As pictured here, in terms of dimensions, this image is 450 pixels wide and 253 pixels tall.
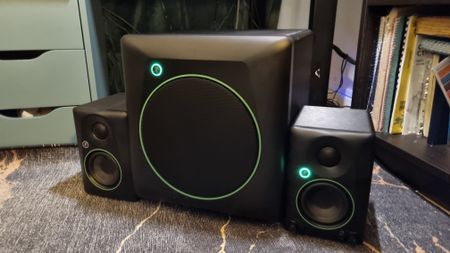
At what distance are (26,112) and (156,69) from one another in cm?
58

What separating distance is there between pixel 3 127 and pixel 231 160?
2.35 ft

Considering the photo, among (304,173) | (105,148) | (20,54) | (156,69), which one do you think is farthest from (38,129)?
(304,173)

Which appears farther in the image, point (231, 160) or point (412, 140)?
point (412, 140)

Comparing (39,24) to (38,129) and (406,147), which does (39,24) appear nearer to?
(38,129)

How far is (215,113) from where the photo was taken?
1.91 feet

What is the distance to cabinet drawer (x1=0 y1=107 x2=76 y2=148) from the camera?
0.95 meters

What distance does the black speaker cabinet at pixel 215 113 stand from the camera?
548 millimetres

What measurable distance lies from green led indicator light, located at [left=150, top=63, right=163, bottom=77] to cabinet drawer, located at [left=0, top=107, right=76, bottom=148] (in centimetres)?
48

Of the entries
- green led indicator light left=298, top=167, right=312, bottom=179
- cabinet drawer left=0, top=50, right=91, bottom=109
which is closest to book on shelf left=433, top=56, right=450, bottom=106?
green led indicator light left=298, top=167, right=312, bottom=179

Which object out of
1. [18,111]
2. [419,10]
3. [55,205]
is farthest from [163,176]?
[419,10]

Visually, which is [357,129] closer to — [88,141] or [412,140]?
[412,140]

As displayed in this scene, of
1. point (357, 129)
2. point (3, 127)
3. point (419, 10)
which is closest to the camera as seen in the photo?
point (357, 129)

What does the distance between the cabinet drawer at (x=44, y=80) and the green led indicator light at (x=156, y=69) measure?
43 cm

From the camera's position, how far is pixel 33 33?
877 mm
